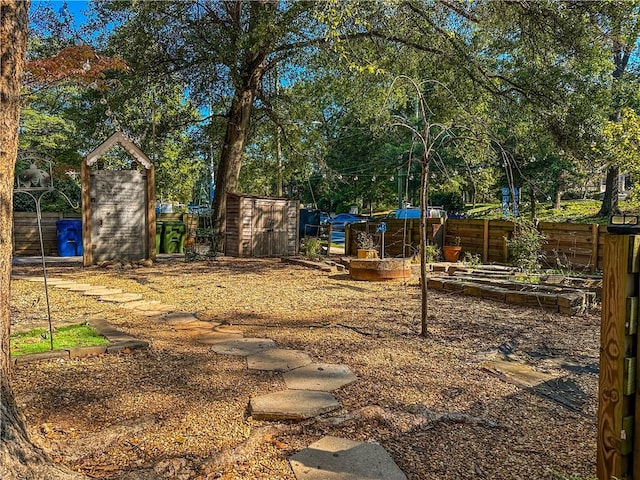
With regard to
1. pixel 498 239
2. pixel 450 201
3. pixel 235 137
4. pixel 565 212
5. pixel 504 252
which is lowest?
pixel 504 252

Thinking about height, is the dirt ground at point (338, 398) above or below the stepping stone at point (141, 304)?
below

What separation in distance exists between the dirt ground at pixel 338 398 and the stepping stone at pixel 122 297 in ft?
1.25

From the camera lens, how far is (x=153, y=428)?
2490 millimetres

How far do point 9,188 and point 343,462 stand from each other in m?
1.91

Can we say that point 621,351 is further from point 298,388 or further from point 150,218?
point 150,218

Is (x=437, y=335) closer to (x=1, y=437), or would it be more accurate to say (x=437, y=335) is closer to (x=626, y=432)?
(x=626, y=432)

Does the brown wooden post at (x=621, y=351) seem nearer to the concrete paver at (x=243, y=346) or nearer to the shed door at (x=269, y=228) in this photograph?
the concrete paver at (x=243, y=346)

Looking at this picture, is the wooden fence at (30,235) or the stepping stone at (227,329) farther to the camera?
the wooden fence at (30,235)

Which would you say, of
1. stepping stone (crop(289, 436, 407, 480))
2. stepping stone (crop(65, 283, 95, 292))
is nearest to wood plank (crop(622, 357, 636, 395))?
stepping stone (crop(289, 436, 407, 480))

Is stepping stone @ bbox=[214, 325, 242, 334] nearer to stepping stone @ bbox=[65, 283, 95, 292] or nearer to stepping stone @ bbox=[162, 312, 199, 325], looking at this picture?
stepping stone @ bbox=[162, 312, 199, 325]

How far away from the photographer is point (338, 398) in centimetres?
301

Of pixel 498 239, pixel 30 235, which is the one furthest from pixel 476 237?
pixel 30 235

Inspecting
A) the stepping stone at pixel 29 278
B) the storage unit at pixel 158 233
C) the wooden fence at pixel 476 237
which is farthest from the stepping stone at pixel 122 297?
the storage unit at pixel 158 233

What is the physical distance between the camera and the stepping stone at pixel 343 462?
6.81 feet
